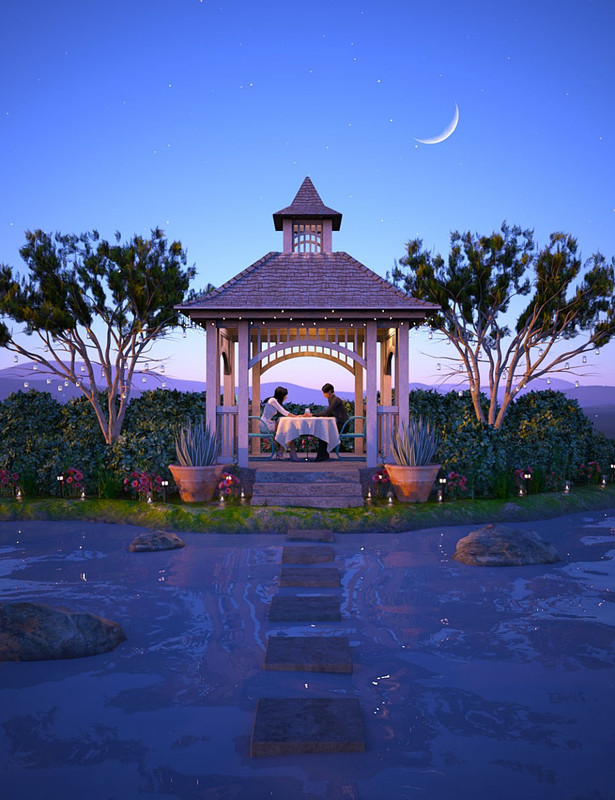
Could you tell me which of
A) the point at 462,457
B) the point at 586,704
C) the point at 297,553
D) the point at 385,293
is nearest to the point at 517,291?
the point at 385,293

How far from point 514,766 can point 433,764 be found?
395 mm

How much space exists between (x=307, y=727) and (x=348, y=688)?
68cm

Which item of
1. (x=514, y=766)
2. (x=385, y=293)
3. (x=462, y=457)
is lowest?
(x=514, y=766)

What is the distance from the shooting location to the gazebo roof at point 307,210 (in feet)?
43.9

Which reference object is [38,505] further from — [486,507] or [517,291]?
[517,291]

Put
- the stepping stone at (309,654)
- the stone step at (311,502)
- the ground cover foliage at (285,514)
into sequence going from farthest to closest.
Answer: the stone step at (311,502) < the ground cover foliage at (285,514) < the stepping stone at (309,654)

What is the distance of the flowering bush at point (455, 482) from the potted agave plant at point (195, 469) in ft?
13.2

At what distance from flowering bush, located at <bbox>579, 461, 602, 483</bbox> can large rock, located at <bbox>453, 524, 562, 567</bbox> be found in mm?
6050

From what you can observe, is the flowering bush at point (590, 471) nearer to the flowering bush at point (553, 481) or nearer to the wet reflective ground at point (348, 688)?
the flowering bush at point (553, 481)

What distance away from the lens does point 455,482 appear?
417 inches

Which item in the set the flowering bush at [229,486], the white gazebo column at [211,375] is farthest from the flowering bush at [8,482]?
the flowering bush at [229,486]

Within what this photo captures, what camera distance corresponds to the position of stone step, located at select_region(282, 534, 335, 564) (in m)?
7.28

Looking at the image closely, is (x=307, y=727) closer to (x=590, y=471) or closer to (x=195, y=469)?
(x=195, y=469)

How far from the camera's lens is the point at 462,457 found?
35.4ft
